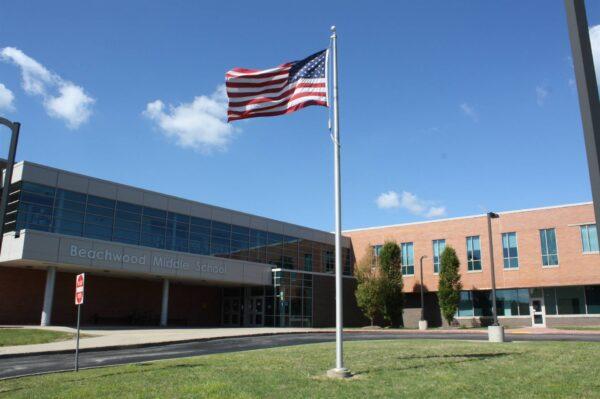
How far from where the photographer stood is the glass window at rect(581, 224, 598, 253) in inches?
1537

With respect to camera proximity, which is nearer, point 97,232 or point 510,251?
point 97,232

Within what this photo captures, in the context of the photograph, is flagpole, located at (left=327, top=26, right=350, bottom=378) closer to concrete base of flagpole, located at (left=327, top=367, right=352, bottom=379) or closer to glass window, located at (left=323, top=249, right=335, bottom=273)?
concrete base of flagpole, located at (left=327, top=367, right=352, bottom=379)

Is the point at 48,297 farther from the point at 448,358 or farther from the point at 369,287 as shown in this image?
the point at 448,358

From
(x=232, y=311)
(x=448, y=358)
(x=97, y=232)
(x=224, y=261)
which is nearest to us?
(x=448, y=358)

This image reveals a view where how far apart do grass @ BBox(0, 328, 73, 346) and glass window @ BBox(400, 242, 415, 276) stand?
30881mm

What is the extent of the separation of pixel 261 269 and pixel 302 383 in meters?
33.2

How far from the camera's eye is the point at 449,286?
144 ft

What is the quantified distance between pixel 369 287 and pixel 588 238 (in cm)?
1690

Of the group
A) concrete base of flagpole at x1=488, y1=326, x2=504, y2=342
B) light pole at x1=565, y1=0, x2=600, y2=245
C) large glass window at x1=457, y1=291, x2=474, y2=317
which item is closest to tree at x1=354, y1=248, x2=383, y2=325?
large glass window at x1=457, y1=291, x2=474, y2=317

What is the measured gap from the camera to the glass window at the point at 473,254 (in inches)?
1759

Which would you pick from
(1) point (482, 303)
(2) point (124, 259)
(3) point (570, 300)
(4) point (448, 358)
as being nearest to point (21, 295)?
(2) point (124, 259)

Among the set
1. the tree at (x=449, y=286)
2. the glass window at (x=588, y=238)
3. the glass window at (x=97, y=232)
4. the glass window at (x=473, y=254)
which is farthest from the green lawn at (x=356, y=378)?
the glass window at (x=473, y=254)

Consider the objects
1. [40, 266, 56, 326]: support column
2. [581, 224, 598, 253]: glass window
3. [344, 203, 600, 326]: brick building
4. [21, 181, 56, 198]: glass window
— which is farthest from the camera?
[344, 203, 600, 326]: brick building

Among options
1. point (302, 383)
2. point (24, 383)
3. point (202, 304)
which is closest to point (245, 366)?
point (302, 383)
